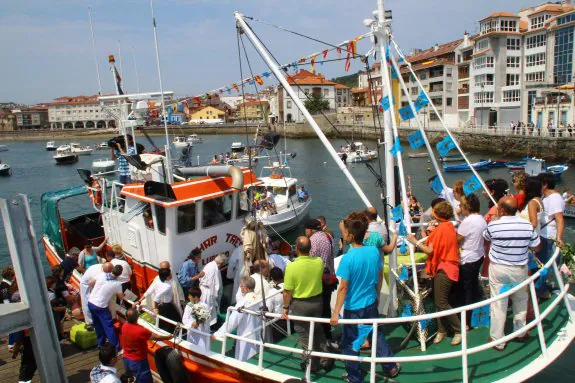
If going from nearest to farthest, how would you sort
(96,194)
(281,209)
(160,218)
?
1. (160,218)
2. (96,194)
3. (281,209)

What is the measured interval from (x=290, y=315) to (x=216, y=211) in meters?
3.85

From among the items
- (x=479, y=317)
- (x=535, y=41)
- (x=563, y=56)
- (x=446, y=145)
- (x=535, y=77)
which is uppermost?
(x=535, y=41)

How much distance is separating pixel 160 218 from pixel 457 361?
5616mm

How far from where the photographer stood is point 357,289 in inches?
217

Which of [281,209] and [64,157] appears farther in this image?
[64,157]

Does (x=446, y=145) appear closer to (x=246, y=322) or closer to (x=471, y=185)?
(x=471, y=185)

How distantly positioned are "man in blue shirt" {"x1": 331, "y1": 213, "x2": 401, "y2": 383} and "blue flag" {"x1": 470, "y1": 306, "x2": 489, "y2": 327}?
155 cm

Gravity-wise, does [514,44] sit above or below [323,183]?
above

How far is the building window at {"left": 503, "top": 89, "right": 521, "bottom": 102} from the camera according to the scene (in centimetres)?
6067

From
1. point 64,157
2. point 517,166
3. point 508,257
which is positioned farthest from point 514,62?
point 508,257

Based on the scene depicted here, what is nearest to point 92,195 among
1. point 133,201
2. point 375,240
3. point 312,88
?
point 133,201

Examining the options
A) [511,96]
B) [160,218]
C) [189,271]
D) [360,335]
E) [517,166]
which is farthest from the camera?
[511,96]

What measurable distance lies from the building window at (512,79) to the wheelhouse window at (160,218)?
65.2 m

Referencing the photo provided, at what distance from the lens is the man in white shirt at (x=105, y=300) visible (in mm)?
→ 7594
